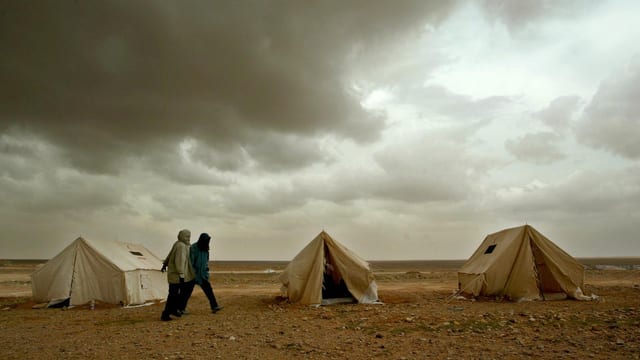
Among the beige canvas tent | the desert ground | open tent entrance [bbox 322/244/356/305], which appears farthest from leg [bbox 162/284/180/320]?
the beige canvas tent

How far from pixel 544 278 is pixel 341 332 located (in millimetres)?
9810

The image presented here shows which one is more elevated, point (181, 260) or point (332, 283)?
point (181, 260)

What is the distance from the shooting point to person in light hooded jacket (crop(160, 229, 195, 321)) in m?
11.6

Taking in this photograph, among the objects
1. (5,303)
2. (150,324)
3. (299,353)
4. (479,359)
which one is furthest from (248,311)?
(5,303)

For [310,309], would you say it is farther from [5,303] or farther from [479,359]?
[5,303]

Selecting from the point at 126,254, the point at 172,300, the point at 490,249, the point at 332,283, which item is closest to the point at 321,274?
the point at 332,283

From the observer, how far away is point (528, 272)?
47.3ft

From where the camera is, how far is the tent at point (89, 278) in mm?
14859

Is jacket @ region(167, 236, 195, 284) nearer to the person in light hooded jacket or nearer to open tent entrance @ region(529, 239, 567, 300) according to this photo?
the person in light hooded jacket

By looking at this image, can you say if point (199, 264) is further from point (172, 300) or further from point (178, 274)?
point (172, 300)

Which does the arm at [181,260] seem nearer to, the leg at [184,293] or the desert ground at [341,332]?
the leg at [184,293]

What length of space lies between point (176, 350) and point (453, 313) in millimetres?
7228

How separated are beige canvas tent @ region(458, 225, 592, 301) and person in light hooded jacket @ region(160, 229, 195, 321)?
9.69 meters

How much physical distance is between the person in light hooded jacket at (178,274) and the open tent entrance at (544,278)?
1130cm
